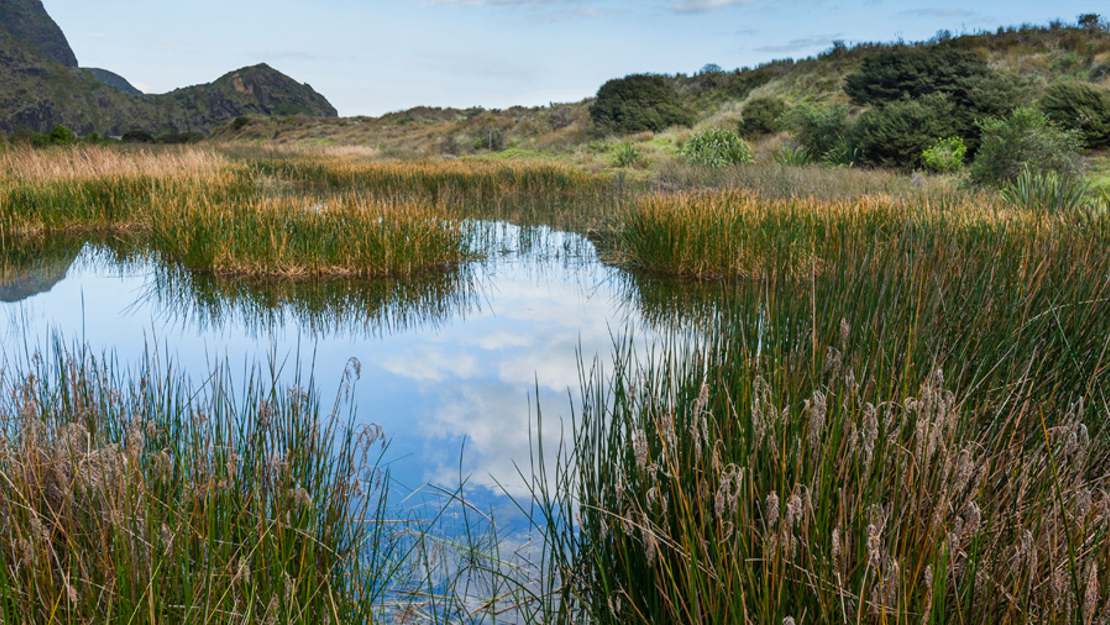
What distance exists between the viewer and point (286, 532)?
211cm

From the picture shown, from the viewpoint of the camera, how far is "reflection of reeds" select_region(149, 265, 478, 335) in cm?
587

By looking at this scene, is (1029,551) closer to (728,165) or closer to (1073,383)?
(1073,383)

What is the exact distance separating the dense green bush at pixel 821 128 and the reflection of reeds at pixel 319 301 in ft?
41.2

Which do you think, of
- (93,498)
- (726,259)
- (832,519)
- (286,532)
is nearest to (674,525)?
(832,519)

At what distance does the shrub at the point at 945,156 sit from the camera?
1447 centimetres

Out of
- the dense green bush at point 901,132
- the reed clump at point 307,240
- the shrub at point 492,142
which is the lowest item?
the reed clump at point 307,240

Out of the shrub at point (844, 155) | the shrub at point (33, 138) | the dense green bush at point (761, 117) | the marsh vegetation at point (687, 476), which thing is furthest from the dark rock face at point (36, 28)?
the marsh vegetation at point (687, 476)

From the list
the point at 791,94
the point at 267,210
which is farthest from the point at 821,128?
the point at 267,210

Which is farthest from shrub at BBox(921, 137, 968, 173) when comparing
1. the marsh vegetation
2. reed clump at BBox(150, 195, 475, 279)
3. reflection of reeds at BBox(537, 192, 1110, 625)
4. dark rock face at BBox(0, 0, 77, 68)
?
dark rock face at BBox(0, 0, 77, 68)

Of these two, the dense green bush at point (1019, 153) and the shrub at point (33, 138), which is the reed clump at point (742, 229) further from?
the shrub at point (33, 138)

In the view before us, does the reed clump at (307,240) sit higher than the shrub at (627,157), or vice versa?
the shrub at (627,157)

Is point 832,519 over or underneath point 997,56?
underneath

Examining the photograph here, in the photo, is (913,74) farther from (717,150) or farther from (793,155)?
(717,150)

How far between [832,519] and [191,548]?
5.36 feet
